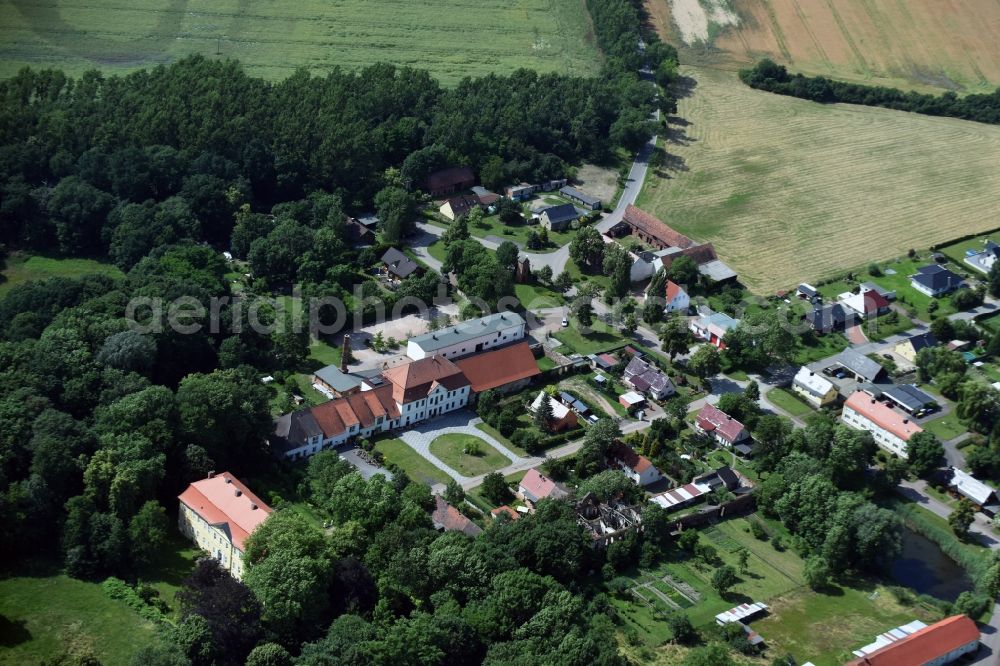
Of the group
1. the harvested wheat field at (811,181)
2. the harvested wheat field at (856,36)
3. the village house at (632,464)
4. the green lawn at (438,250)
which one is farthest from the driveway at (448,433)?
the harvested wheat field at (856,36)

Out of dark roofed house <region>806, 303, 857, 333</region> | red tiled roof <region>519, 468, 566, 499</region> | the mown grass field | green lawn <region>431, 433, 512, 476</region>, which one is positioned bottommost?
green lawn <region>431, 433, 512, 476</region>

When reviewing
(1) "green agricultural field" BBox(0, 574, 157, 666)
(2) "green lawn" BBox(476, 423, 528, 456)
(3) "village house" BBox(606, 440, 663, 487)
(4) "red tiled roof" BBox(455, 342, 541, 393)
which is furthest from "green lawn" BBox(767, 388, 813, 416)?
(1) "green agricultural field" BBox(0, 574, 157, 666)

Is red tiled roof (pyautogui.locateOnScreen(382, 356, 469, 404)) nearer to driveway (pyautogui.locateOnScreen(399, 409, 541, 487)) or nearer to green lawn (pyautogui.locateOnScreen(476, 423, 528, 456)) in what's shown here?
driveway (pyautogui.locateOnScreen(399, 409, 541, 487))

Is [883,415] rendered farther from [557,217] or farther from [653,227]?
[557,217]

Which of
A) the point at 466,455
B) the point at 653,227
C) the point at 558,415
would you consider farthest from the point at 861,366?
the point at 466,455

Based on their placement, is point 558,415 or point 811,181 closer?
point 558,415

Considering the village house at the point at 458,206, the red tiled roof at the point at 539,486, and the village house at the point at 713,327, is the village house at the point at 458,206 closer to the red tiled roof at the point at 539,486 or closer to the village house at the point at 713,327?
the village house at the point at 713,327
